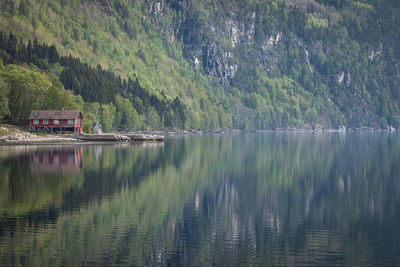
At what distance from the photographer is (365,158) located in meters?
102

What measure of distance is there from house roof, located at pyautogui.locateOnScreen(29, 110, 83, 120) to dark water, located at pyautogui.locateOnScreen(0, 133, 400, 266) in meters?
63.4

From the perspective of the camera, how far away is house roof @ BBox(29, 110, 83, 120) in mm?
137875

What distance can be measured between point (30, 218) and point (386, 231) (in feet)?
72.3

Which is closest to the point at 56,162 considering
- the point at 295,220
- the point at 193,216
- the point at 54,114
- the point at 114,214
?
the point at 114,214

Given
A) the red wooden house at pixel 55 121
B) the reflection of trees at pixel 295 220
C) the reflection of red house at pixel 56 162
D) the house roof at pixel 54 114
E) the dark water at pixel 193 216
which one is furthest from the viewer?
the red wooden house at pixel 55 121

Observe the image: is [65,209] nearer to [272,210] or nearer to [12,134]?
[272,210]

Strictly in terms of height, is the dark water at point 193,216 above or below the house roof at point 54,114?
below

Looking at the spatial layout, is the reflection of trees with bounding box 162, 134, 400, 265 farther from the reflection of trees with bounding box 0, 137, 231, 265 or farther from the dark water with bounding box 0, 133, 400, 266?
the reflection of trees with bounding box 0, 137, 231, 265

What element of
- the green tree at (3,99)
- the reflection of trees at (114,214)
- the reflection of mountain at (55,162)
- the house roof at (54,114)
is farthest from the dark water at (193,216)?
the house roof at (54,114)

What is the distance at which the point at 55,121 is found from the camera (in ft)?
461

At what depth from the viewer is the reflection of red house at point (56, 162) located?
70.1 metres

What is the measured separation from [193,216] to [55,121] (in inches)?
4008

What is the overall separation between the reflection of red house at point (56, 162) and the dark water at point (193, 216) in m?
0.22

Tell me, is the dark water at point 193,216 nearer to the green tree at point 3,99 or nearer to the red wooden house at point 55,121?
the green tree at point 3,99
